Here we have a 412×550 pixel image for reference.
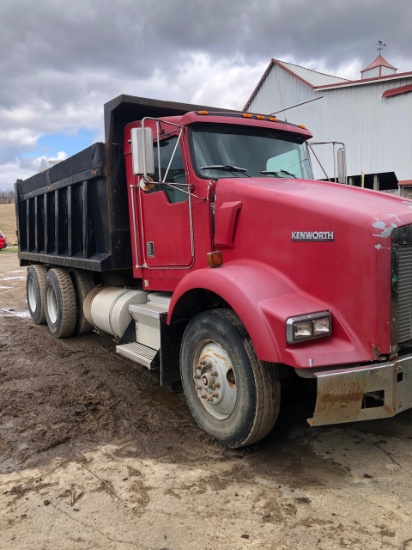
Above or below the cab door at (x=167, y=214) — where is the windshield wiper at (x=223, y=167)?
above

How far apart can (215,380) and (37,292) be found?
544cm

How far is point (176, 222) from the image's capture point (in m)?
4.38

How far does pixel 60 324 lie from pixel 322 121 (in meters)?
14.7

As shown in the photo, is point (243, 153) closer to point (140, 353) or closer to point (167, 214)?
point (167, 214)

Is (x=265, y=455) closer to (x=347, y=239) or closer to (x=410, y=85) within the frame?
(x=347, y=239)

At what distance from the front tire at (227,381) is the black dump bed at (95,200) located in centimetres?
200

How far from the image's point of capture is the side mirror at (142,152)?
3.74m

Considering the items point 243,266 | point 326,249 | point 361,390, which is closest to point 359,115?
point 243,266

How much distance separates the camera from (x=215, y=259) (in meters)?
3.79

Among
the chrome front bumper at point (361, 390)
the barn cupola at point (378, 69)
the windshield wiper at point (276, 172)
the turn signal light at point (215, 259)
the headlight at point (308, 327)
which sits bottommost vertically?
the chrome front bumper at point (361, 390)

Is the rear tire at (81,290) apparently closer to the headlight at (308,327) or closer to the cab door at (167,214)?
the cab door at (167,214)

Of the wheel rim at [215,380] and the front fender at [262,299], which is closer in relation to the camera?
the front fender at [262,299]

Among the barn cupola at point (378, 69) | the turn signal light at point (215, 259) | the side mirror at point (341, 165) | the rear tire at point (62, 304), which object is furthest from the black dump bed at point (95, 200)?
the barn cupola at point (378, 69)

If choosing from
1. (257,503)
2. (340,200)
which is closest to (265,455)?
(257,503)
